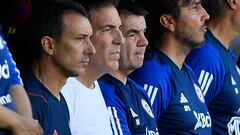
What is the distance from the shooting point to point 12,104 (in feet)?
11.5

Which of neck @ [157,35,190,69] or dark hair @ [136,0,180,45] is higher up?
dark hair @ [136,0,180,45]

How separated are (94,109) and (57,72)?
32 cm

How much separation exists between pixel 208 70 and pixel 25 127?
222 centimetres

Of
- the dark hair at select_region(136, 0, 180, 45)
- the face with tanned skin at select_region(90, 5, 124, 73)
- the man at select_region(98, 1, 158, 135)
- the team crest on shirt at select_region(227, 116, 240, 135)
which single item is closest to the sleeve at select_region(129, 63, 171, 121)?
the man at select_region(98, 1, 158, 135)

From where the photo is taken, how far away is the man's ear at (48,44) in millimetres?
4043

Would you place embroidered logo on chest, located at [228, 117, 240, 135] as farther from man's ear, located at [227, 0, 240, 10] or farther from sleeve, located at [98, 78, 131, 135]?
sleeve, located at [98, 78, 131, 135]

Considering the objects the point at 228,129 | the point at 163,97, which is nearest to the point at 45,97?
the point at 163,97

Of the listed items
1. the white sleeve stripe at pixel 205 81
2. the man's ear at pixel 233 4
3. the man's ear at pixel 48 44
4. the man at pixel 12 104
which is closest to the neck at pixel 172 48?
the white sleeve stripe at pixel 205 81

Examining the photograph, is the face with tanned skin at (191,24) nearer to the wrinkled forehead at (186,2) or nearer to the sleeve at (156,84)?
the wrinkled forehead at (186,2)

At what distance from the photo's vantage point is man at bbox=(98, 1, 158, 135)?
4504 mm

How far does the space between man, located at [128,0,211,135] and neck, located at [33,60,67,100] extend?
3.03 feet

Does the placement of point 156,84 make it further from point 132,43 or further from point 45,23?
point 45,23

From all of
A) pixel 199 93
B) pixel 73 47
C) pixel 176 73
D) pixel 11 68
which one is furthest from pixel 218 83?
pixel 11 68

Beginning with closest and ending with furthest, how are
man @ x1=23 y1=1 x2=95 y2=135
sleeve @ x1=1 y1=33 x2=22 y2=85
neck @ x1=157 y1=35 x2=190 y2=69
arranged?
sleeve @ x1=1 y1=33 x2=22 y2=85
man @ x1=23 y1=1 x2=95 y2=135
neck @ x1=157 y1=35 x2=190 y2=69
